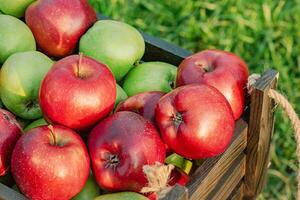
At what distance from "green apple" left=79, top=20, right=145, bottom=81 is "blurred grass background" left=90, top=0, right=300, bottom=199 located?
101 cm

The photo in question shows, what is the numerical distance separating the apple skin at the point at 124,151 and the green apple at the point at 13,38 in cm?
→ 47

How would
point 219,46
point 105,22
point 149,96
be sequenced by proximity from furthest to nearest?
point 219,46 → point 105,22 → point 149,96

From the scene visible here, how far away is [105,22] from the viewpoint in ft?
5.73

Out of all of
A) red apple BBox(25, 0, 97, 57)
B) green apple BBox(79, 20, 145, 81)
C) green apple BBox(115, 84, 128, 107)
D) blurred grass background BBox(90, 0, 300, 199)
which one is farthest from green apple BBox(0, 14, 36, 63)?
blurred grass background BBox(90, 0, 300, 199)

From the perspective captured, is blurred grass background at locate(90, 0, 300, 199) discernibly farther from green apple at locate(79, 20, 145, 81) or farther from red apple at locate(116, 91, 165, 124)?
red apple at locate(116, 91, 165, 124)

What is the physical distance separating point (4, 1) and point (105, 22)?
0.33 m

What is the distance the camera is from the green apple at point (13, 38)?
169 centimetres

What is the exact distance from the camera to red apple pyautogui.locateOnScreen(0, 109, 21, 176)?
4.51 ft

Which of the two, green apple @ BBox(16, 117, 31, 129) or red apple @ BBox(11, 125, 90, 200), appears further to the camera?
green apple @ BBox(16, 117, 31, 129)

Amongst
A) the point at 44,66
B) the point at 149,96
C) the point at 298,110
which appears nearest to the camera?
the point at 149,96

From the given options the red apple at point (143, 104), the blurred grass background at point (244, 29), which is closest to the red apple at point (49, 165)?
the red apple at point (143, 104)

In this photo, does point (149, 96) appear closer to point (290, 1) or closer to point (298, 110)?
point (298, 110)

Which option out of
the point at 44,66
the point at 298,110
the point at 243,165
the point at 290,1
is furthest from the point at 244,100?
the point at 290,1

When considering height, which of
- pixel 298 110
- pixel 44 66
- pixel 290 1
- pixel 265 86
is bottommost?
pixel 298 110
